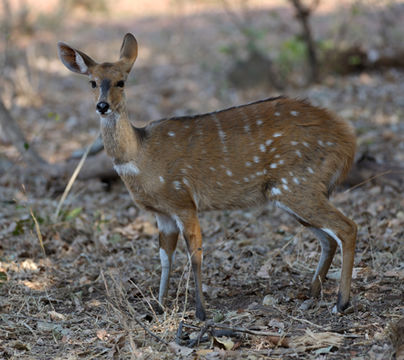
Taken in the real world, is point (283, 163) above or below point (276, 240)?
above

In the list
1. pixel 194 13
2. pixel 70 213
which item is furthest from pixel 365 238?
pixel 194 13

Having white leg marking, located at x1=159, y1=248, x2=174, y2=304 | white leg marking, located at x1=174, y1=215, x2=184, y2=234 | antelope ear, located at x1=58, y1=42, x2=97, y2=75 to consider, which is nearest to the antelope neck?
antelope ear, located at x1=58, y1=42, x2=97, y2=75

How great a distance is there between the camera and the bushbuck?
5.33m

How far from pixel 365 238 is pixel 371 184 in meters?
1.63

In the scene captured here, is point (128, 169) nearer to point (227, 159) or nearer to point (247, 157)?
point (227, 159)

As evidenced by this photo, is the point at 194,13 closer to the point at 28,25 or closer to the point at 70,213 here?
the point at 28,25

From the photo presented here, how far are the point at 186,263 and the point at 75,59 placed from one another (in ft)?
7.74

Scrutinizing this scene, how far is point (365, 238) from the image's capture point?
6.68 m

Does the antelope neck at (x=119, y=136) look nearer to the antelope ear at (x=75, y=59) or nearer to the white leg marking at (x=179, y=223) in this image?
the antelope ear at (x=75, y=59)

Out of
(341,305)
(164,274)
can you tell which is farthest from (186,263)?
(341,305)

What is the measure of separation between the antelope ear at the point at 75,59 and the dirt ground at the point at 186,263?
1.61 meters

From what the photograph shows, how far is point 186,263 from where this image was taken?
641cm

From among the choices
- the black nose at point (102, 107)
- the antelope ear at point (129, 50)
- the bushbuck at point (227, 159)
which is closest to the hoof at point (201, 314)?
the bushbuck at point (227, 159)

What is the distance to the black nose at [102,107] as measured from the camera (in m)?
5.18
